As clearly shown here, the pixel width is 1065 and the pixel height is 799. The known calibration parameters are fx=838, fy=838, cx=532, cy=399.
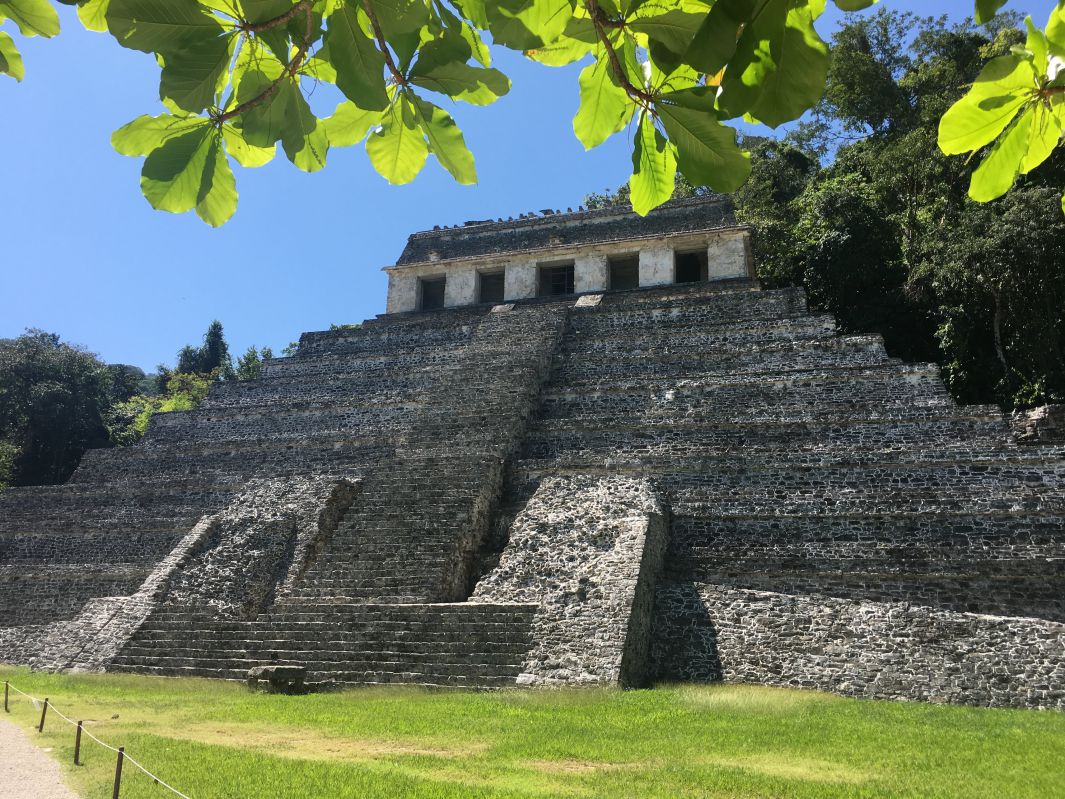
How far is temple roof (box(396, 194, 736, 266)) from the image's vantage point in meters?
22.3

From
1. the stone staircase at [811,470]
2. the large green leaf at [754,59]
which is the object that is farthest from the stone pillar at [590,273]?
the large green leaf at [754,59]

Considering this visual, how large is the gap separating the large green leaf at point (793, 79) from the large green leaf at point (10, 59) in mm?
1770

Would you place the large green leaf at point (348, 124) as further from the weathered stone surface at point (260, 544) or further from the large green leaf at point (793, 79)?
the weathered stone surface at point (260, 544)

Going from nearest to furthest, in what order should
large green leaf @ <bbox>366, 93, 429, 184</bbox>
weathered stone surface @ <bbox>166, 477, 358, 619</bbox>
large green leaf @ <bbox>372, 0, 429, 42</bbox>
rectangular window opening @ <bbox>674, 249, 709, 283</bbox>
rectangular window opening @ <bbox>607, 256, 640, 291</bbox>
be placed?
large green leaf @ <bbox>372, 0, 429, 42</bbox>, large green leaf @ <bbox>366, 93, 429, 184</bbox>, weathered stone surface @ <bbox>166, 477, 358, 619</bbox>, rectangular window opening @ <bbox>674, 249, 709, 283</bbox>, rectangular window opening @ <bbox>607, 256, 640, 291</bbox>

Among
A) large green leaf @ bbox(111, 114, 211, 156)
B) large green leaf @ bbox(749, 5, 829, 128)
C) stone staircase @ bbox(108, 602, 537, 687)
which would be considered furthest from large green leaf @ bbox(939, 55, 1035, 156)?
stone staircase @ bbox(108, 602, 537, 687)

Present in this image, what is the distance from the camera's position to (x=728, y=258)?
2152 centimetres

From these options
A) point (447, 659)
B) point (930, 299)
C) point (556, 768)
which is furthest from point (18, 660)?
point (930, 299)

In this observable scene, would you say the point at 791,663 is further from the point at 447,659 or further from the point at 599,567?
the point at 447,659

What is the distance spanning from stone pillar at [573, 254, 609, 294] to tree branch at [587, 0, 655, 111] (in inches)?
823

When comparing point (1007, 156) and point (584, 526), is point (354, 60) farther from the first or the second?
point (584, 526)

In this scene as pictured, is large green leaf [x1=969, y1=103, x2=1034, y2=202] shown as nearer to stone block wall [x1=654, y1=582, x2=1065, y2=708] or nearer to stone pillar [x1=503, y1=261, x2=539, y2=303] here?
stone block wall [x1=654, y1=582, x2=1065, y2=708]

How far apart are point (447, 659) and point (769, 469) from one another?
19.3ft

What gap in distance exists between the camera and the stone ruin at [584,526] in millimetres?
9711

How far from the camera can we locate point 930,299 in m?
21.2
